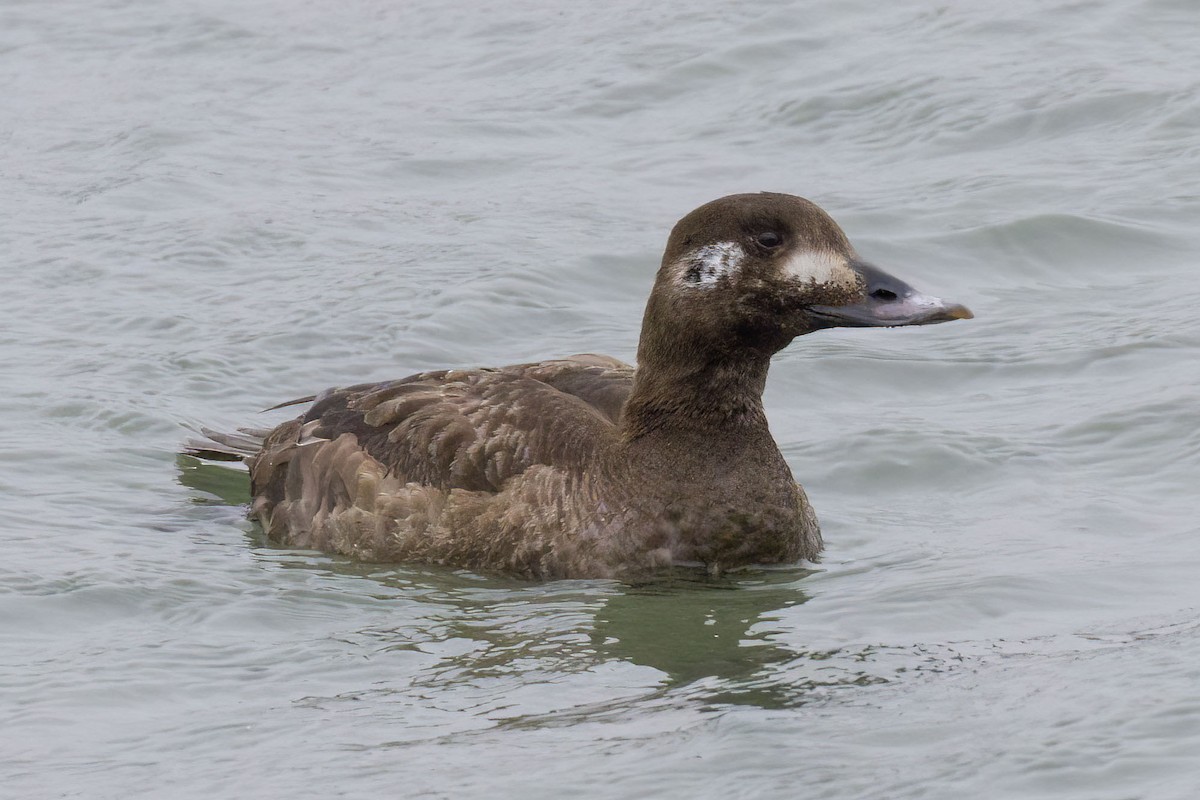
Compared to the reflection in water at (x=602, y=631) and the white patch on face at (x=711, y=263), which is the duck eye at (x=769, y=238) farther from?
the reflection in water at (x=602, y=631)

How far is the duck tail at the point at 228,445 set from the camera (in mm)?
9180

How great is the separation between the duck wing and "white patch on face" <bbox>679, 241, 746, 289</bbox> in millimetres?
777

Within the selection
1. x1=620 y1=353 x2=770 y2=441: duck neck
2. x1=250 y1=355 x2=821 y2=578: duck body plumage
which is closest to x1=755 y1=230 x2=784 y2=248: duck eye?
x1=620 y1=353 x2=770 y2=441: duck neck

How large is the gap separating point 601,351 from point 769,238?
3237mm

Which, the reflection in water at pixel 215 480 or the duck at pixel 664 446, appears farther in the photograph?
the reflection in water at pixel 215 480

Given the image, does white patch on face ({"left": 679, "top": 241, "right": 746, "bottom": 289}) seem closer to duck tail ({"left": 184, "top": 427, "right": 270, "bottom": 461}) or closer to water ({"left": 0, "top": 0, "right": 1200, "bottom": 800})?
water ({"left": 0, "top": 0, "right": 1200, "bottom": 800})

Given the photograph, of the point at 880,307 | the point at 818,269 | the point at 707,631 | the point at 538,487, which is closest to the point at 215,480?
the point at 538,487

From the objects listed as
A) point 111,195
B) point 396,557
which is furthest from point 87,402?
point 111,195

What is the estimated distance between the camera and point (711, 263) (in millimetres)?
7676

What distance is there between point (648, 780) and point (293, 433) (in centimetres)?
360

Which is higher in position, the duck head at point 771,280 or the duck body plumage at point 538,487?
the duck head at point 771,280

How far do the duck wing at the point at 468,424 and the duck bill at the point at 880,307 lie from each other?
1.07 metres

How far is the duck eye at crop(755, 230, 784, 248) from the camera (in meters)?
7.61

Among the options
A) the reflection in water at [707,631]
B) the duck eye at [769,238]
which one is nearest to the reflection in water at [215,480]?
the reflection in water at [707,631]
